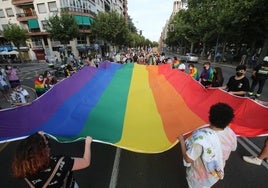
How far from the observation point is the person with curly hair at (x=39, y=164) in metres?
1.53

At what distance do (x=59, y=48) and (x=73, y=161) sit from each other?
42.3 metres

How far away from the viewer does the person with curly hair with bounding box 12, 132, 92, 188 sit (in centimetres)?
153

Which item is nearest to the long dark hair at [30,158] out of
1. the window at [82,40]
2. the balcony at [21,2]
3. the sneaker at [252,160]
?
the sneaker at [252,160]

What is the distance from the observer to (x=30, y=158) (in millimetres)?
1518

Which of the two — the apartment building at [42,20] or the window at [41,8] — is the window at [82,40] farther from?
the window at [41,8]

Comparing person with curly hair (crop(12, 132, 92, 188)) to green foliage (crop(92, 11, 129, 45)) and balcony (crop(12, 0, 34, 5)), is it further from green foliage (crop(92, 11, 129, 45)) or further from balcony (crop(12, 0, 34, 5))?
balcony (crop(12, 0, 34, 5))

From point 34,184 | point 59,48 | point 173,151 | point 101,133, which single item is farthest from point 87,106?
point 59,48

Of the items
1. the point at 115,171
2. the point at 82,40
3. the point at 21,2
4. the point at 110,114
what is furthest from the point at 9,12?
the point at 115,171

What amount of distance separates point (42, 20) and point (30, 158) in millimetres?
44166

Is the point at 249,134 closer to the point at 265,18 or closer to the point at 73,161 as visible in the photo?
the point at 73,161

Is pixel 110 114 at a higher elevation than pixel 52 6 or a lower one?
lower

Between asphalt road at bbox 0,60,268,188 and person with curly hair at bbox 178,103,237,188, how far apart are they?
1.40 metres

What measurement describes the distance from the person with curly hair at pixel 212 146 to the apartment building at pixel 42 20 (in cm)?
3956

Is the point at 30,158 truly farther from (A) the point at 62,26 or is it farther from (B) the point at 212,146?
(A) the point at 62,26
